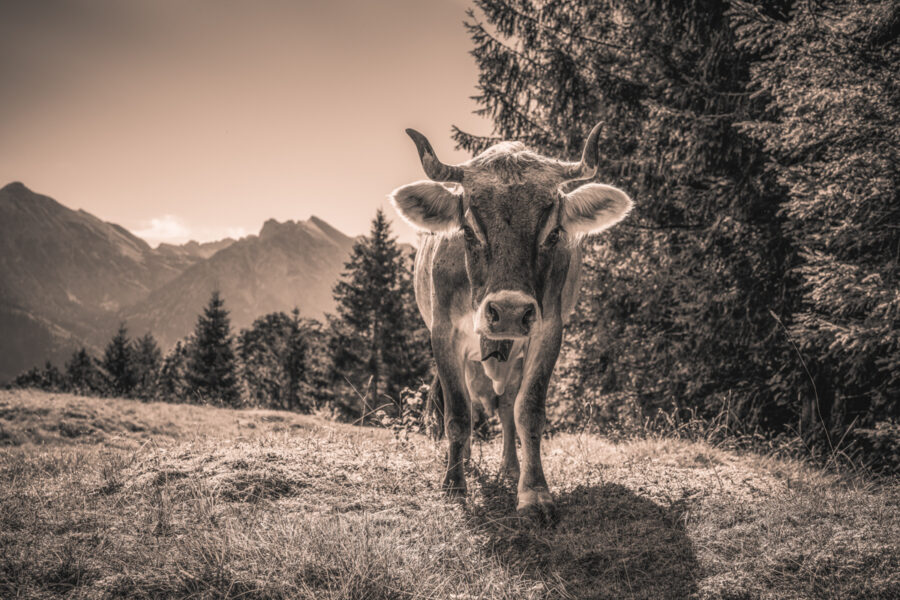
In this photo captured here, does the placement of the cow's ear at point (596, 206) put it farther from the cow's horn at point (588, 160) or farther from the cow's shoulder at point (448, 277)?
the cow's shoulder at point (448, 277)

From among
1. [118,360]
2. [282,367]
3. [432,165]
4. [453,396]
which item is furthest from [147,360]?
[432,165]

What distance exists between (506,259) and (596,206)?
1.19 metres

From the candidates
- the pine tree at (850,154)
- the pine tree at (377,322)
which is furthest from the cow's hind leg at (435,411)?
the pine tree at (377,322)

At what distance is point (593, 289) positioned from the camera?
453 inches

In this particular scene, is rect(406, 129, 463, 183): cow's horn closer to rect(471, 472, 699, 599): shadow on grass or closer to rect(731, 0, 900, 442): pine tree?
rect(471, 472, 699, 599): shadow on grass

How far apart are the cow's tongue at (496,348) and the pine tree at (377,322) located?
28257 mm

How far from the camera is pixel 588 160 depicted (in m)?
4.34

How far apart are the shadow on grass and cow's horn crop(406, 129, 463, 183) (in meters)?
2.48

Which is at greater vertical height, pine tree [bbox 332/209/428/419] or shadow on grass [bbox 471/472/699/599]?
pine tree [bbox 332/209/428/419]

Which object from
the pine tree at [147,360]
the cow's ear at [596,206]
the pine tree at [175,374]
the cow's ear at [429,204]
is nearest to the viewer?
the cow's ear at [429,204]

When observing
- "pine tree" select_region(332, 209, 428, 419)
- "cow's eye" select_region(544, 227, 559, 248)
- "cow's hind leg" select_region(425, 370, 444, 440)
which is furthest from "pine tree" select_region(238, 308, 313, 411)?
"cow's eye" select_region(544, 227, 559, 248)

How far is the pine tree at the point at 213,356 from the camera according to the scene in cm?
4856

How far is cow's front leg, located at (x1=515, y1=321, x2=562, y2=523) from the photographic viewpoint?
14.2 ft

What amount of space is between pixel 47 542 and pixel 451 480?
2.65 m
